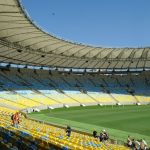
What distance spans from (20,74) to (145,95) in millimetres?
28135

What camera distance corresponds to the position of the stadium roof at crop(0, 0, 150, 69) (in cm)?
4541

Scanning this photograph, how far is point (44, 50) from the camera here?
59438 mm

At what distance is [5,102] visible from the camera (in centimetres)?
5206

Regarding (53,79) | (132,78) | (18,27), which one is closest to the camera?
(18,27)

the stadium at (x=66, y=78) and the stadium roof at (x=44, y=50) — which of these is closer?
the stadium roof at (x=44, y=50)

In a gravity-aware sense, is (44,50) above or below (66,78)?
above

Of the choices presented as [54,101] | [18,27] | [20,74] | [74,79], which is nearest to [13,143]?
[18,27]

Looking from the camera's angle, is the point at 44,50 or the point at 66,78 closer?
the point at 44,50

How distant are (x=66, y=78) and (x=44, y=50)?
55.5 feet

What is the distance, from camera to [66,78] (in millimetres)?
75125

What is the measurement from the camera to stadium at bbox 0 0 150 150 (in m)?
45.5

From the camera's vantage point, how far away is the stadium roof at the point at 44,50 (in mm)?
45406

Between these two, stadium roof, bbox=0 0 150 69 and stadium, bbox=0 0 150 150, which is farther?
stadium, bbox=0 0 150 150

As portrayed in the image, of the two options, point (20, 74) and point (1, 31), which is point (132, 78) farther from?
point (1, 31)
